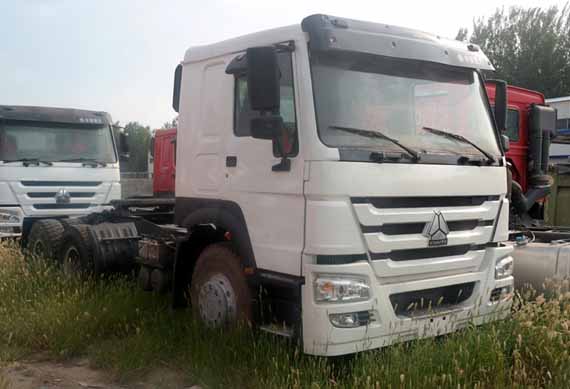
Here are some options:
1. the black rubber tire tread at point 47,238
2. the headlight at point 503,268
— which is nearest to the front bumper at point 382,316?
the headlight at point 503,268

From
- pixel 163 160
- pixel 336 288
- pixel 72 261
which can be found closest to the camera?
pixel 336 288

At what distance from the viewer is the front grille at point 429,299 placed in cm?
430

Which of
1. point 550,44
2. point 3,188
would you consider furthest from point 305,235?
point 550,44

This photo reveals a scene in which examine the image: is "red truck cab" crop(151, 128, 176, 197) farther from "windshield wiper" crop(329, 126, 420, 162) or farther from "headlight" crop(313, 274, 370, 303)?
"headlight" crop(313, 274, 370, 303)

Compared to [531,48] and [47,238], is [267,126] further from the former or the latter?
[531,48]

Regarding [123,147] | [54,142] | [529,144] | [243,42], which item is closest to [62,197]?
[54,142]

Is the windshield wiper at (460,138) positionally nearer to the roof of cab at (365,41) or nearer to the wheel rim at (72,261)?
the roof of cab at (365,41)

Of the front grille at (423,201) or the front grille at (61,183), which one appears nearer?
the front grille at (423,201)

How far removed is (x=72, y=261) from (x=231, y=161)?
3506 millimetres

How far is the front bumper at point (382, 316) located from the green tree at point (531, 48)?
112 ft

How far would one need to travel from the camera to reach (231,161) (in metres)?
4.82

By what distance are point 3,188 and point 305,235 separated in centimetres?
663

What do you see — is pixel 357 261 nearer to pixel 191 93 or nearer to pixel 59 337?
pixel 191 93

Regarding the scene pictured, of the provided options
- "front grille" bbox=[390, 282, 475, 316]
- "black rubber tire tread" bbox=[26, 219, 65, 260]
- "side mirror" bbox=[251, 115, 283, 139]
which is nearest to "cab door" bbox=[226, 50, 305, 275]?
"side mirror" bbox=[251, 115, 283, 139]
